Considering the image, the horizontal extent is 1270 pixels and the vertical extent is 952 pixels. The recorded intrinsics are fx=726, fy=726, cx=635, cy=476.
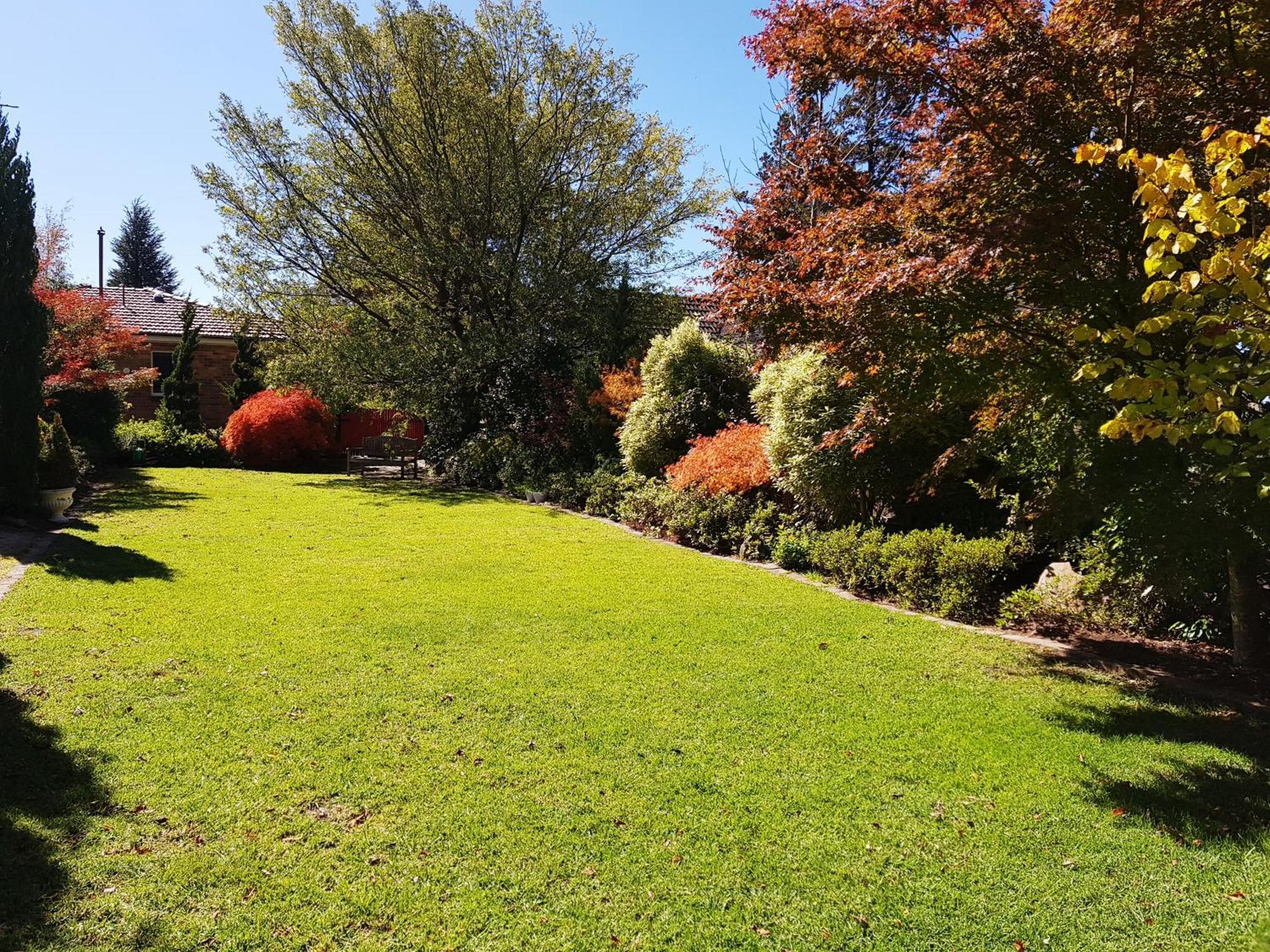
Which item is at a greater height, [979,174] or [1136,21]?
[1136,21]

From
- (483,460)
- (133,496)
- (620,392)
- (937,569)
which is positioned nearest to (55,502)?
(133,496)

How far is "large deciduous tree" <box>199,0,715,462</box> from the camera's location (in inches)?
712

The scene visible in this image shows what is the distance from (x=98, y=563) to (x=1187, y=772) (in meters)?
9.71

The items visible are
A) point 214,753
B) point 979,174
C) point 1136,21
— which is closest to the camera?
point 214,753

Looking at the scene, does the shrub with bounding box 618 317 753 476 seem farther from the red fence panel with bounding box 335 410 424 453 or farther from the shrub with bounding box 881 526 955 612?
the red fence panel with bounding box 335 410 424 453

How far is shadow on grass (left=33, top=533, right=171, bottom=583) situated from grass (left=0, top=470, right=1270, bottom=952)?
0.50 metres

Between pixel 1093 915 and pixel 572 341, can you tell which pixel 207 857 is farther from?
pixel 572 341

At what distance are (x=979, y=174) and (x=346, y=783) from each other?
5375mm

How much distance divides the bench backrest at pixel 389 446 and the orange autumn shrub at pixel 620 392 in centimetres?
903

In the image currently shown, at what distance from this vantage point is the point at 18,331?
9.73m

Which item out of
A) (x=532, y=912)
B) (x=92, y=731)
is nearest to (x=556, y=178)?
(x=92, y=731)

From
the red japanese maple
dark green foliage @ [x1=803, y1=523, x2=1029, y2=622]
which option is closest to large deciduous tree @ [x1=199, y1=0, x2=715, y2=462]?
the red japanese maple

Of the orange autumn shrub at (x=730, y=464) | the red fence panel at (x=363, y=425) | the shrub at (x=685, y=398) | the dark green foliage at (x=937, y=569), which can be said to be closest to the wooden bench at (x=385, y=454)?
the red fence panel at (x=363, y=425)

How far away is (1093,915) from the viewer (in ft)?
9.19
